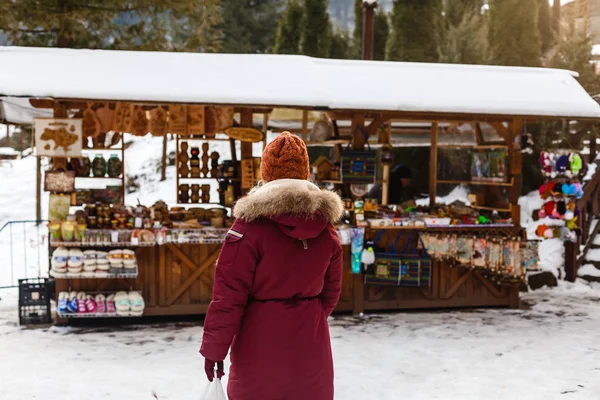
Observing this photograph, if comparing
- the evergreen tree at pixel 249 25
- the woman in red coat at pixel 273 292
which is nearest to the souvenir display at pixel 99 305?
the woman in red coat at pixel 273 292

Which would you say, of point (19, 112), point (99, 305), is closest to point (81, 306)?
point (99, 305)

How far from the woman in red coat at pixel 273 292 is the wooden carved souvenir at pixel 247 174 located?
16.8 ft

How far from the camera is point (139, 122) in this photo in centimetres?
781

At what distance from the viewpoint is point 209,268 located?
7.90 m

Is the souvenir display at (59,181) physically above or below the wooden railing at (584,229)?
above

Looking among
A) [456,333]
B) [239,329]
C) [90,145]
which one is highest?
[90,145]

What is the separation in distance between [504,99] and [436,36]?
10.2 m

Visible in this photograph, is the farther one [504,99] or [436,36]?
[436,36]

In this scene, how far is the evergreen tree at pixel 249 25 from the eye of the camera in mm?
23484

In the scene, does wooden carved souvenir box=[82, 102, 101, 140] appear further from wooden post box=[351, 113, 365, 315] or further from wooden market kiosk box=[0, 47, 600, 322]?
wooden post box=[351, 113, 365, 315]

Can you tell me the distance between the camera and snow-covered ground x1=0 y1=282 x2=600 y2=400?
553cm

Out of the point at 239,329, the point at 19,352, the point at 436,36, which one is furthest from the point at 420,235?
the point at 436,36

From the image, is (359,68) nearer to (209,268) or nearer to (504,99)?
(504,99)

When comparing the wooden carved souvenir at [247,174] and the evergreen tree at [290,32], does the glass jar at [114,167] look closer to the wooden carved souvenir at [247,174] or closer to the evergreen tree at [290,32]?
the wooden carved souvenir at [247,174]
